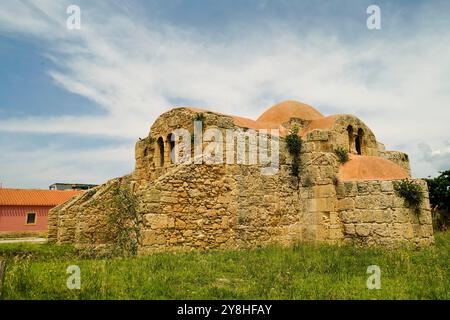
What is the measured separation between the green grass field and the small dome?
7417mm

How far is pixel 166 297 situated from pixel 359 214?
21.3 ft

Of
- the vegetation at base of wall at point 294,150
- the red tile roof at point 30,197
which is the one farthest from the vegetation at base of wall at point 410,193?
the red tile roof at point 30,197

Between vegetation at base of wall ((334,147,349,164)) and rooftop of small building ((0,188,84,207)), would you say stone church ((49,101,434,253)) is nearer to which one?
vegetation at base of wall ((334,147,349,164))

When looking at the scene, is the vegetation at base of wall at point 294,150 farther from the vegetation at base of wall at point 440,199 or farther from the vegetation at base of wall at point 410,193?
the vegetation at base of wall at point 440,199

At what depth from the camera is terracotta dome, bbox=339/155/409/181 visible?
938 centimetres

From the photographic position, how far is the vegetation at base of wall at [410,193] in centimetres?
847

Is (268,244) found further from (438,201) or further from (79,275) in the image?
(438,201)

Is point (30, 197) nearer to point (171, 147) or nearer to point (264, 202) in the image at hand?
point (171, 147)

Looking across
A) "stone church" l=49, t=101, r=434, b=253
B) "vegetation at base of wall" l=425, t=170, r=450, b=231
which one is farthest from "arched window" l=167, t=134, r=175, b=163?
"vegetation at base of wall" l=425, t=170, r=450, b=231

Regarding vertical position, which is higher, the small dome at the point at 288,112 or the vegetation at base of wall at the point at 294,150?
the small dome at the point at 288,112

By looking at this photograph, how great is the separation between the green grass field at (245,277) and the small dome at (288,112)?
7417 mm

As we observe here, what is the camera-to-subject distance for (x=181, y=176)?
8352mm

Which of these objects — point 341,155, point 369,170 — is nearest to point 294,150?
point 341,155
